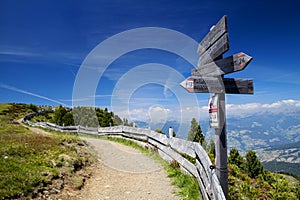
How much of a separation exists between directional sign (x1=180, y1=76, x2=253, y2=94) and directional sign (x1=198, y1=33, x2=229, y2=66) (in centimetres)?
52

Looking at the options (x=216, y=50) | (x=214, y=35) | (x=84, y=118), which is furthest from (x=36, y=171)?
(x=84, y=118)

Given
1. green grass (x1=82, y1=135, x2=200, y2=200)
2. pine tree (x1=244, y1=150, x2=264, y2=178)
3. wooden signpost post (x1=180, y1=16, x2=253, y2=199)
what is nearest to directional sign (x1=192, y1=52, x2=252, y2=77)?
wooden signpost post (x1=180, y1=16, x2=253, y2=199)

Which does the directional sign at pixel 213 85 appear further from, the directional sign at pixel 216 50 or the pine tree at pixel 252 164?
the pine tree at pixel 252 164

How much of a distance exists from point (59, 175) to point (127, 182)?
2.20 metres

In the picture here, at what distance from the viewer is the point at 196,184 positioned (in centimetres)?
560

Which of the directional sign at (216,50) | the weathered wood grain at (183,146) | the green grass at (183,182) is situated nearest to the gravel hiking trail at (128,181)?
the green grass at (183,182)

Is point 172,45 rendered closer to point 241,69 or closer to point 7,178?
point 241,69

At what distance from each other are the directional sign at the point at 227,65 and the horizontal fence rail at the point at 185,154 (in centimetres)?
187

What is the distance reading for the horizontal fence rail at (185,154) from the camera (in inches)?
164

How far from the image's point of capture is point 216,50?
14.0 feet

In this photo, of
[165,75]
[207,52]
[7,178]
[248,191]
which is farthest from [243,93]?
[165,75]

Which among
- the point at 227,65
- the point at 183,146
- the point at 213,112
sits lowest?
the point at 183,146

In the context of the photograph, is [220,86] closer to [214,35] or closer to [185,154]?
[214,35]

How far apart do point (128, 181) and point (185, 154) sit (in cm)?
228
